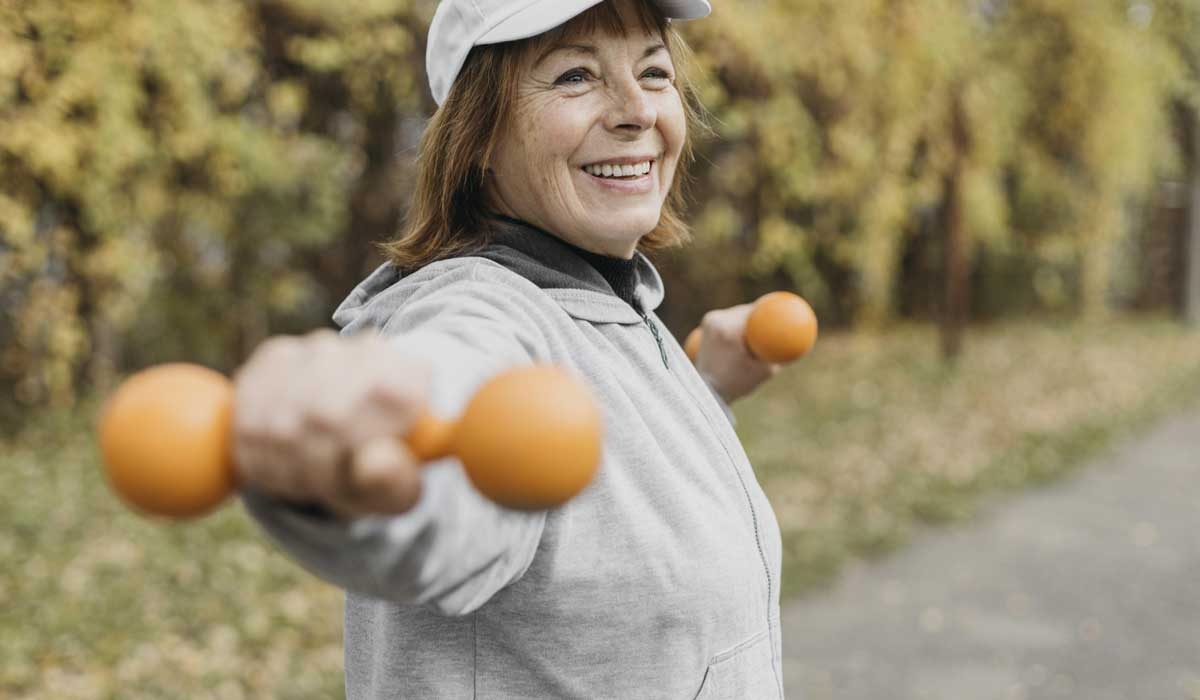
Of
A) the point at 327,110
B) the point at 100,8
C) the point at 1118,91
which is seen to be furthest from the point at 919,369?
the point at 100,8

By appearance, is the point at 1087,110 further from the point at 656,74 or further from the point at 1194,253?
the point at 656,74

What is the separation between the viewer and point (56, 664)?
3766mm

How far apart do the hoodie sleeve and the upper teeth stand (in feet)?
1.21

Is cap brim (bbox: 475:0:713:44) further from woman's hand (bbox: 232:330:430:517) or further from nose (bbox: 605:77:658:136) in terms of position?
woman's hand (bbox: 232:330:430:517)

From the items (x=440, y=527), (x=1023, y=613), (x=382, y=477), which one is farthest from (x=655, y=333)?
(x=1023, y=613)

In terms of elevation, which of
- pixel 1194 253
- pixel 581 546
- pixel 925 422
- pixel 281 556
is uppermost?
pixel 581 546

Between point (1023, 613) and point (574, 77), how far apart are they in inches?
156

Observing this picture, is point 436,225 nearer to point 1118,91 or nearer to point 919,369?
point 919,369

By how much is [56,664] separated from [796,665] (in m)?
2.73

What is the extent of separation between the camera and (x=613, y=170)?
1.41 m

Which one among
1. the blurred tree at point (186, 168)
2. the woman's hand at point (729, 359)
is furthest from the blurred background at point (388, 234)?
the woman's hand at point (729, 359)

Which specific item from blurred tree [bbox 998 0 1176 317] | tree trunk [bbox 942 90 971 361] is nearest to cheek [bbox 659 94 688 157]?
tree trunk [bbox 942 90 971 361]

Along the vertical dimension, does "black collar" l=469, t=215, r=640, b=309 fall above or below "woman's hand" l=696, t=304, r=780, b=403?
above

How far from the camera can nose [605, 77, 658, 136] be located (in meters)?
1.39
